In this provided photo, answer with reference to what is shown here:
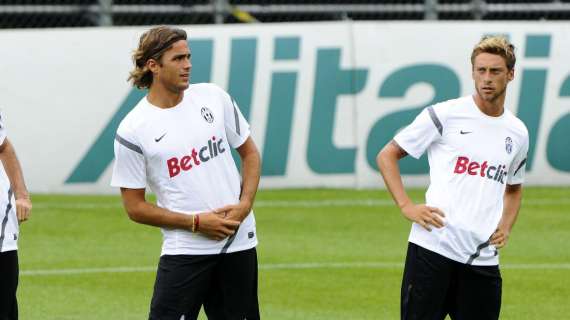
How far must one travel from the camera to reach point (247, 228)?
6617mm

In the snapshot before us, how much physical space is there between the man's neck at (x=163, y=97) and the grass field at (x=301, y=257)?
3.25m

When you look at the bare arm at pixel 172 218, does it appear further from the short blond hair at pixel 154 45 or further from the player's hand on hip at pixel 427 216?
the player's hand on hip at pixel 427 216

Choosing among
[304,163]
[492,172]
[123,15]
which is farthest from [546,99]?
[492,172]

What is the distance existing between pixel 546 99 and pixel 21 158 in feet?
18.9

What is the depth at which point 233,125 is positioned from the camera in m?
6.70

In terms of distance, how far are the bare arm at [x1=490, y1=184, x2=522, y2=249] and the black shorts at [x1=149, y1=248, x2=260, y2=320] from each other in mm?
1177

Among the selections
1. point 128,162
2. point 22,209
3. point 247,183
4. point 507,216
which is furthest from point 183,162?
point 507,216

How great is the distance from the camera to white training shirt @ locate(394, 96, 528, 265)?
6.64 meters

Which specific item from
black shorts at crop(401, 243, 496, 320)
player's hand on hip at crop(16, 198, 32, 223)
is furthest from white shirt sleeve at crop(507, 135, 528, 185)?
player's hand on hip at crop(16, 198, 32, 223)

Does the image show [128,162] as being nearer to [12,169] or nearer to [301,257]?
[12,169]

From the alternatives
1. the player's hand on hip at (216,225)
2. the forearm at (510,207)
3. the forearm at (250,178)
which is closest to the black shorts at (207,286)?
the player's hand on hip at (216,225)

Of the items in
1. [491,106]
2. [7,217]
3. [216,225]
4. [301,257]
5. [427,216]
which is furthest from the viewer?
[301,257]

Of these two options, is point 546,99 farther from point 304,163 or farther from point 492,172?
point 492,172

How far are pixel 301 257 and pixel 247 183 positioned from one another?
526cm
